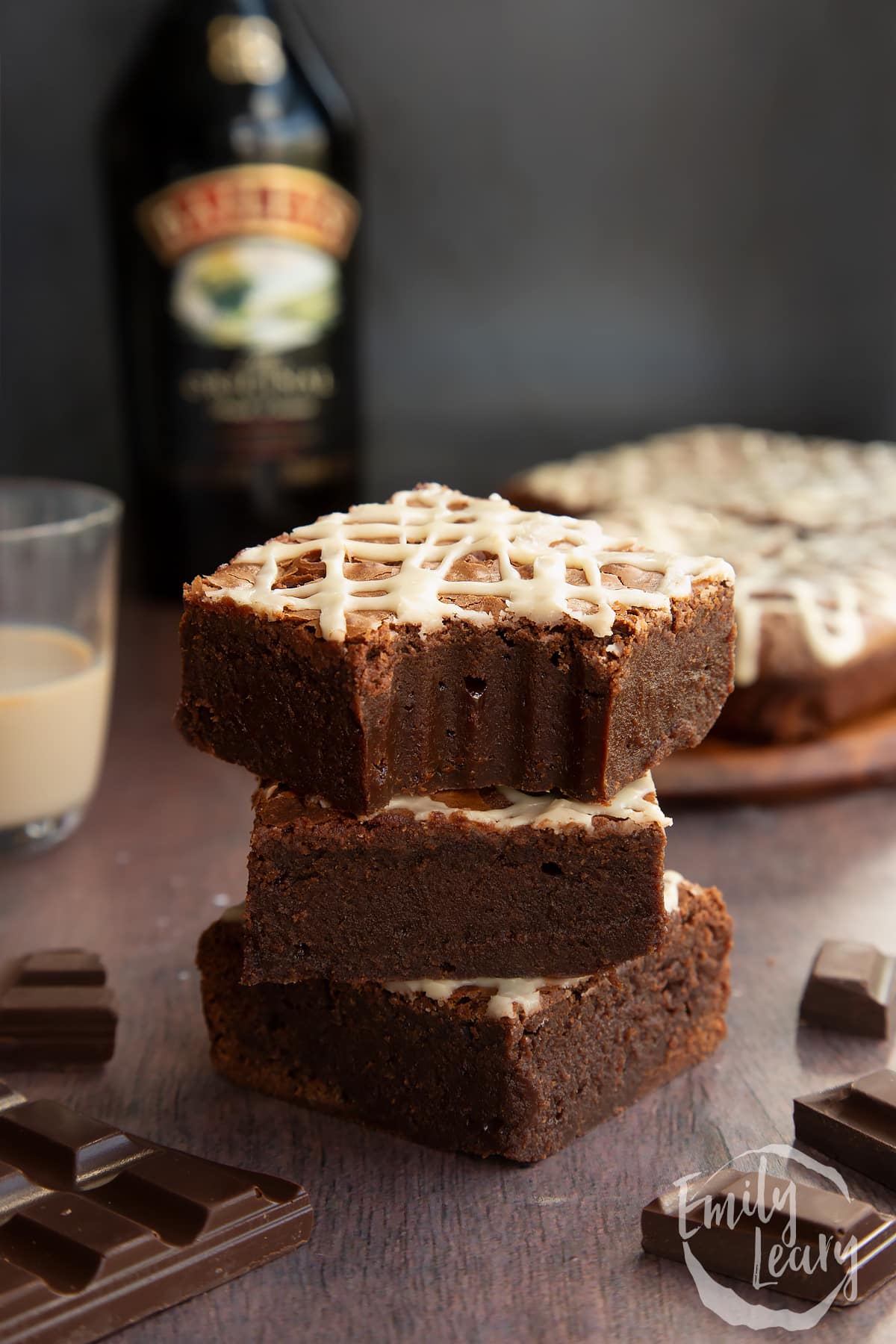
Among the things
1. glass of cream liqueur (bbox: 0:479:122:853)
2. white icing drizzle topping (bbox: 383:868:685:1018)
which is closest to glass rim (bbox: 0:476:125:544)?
glass of cream liqueur (bbox: 0:479:122:853)

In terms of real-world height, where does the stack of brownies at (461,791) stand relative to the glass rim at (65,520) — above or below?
below

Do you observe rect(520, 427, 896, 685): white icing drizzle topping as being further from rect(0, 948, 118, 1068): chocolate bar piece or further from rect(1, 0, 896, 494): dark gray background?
rect(0, 948, 118, 1068): chocolate bar piece

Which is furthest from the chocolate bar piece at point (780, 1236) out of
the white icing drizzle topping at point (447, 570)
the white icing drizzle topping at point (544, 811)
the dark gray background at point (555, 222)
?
the dark gray background at point (555, 222)

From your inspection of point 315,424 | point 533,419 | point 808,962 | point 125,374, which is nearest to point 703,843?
point 808,962

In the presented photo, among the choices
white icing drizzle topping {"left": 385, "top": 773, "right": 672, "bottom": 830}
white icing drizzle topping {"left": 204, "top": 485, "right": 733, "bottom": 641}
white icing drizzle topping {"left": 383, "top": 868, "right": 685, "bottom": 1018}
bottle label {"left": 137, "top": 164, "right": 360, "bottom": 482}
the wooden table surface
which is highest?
bottle label {"left": 137, "top": 164, "right": 360, "bottom": 482}

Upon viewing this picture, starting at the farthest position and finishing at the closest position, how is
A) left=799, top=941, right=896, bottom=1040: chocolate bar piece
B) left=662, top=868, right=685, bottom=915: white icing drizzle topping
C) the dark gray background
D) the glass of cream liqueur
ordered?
the dark gray background < the glass of cream liqueur < left=799, top=941, right=896, bottom=1040: chocolate bar piece < left=662, top=868, right=685, bottom=915: white icing drizzle topping

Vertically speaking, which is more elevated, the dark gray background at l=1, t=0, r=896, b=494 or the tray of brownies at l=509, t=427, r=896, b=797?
the dark gray background at l=1, t=0, r=896, b=494

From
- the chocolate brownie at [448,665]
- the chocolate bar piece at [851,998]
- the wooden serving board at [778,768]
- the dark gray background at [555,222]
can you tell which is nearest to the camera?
the chocolate brownie at [448,665]

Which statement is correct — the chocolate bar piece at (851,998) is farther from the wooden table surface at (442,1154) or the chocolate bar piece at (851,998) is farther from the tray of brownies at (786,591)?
the tray of brownies at (786,591)
